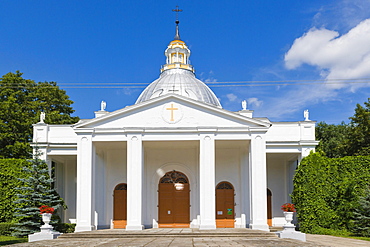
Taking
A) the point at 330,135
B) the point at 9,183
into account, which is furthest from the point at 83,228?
the point at 330,135

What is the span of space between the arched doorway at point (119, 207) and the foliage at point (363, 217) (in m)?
13.3

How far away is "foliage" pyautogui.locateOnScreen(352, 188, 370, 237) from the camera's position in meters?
20.5

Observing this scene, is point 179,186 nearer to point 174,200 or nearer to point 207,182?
point 174,200

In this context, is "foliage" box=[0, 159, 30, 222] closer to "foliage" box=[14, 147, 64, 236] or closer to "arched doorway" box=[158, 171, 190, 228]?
"foliage" box=[14, 147, 64, 236]

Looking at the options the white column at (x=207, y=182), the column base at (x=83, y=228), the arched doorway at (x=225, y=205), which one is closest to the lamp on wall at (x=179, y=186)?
the arched doorway at (x=225, y=205)

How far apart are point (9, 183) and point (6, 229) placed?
2.70m

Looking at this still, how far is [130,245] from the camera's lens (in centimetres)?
1545

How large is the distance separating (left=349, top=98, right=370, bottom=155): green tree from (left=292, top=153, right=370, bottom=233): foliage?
1313 cm

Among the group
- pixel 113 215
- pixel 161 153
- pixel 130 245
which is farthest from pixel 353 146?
pixel 130 245

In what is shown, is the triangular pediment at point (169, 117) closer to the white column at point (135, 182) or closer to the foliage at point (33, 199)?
the white column at point (135, 182)

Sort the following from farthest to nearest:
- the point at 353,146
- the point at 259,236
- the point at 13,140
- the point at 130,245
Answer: the point at 353,146, the point at 13,140, the point at 259,236, the point at 130,245

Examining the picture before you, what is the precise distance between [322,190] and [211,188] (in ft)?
19.3

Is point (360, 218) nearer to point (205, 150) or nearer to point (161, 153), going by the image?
point (205, 150)

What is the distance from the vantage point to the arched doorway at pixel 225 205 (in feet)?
84.8
